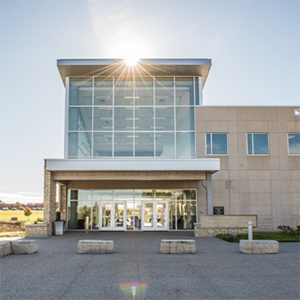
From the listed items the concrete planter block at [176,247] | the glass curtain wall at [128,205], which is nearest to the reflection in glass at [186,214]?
the glass curtain wall at [128,205]

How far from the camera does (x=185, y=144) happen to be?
21859 mm

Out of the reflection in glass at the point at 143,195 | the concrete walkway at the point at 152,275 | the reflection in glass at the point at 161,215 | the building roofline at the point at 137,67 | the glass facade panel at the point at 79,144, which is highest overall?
the building roofline at the point at 137,67

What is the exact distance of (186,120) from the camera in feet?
73.3

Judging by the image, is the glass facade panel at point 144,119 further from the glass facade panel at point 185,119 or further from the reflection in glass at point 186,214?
the reflection in glass at point 186,214

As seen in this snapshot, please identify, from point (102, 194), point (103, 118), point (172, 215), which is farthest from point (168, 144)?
point (102, 194)

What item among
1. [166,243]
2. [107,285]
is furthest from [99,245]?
[107,285]

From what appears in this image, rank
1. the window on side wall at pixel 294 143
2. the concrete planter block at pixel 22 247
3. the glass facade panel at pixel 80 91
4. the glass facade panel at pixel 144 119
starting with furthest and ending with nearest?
the window on side wall at pixel 294 143, the glass facade panel at pixel 80 91, the glass facade panel at pixel 144 119, the concrete planter block at pixel 22 247

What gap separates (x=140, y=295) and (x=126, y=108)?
1588cm

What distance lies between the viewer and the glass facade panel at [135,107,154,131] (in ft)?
71.3

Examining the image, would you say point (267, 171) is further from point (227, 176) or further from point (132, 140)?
point (132, 140)

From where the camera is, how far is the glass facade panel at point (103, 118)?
21578 mm

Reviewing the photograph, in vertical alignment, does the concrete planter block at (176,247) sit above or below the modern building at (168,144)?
below

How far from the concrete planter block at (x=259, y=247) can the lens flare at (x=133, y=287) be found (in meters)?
5.61

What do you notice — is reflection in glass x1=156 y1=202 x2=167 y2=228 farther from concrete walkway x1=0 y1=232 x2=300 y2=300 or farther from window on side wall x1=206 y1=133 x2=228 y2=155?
concrete walkway x1=0 y1=232 x2=300 y2=300
